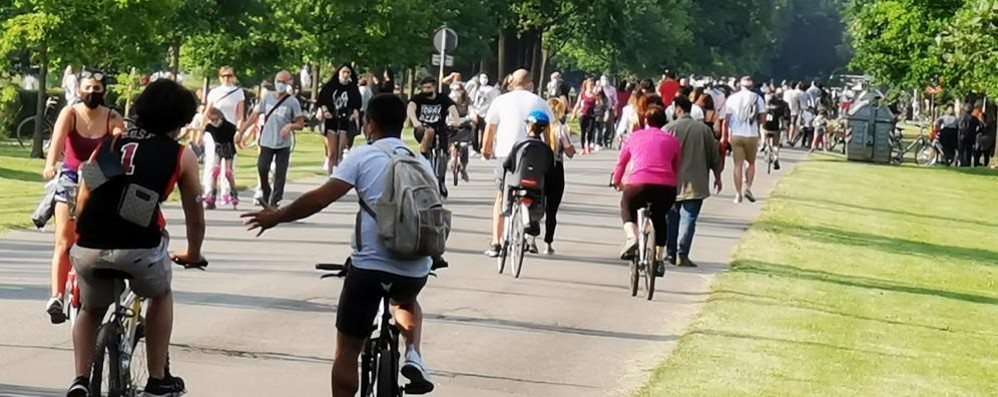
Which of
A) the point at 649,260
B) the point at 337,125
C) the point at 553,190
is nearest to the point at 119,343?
the point at 649,260

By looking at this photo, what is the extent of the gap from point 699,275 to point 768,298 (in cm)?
180

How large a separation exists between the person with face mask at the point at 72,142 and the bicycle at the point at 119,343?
2.27m

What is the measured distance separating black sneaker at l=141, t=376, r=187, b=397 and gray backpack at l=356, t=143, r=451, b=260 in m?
1.01

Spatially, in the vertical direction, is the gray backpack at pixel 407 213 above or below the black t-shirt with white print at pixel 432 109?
above

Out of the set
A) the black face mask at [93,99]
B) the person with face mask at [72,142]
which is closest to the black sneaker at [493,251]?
the person with face mask at [72,142]

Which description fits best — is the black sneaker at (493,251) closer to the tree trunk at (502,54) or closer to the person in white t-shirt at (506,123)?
the person in white t-shirt at (506,123)

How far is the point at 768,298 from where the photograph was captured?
17484 mm

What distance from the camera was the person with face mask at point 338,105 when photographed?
28.7m

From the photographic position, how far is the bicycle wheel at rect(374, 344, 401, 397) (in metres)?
8.43

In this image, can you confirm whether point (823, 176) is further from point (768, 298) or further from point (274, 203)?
point (768, 298)

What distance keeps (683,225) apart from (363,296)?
38.2 feet

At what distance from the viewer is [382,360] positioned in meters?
8.47

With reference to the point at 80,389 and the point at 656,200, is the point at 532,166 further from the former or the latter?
the point at 80,389

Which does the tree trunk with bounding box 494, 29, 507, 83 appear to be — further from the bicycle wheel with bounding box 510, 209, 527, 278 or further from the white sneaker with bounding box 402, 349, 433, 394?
the white sneaker with bounding box 402, 349, 433, 394
